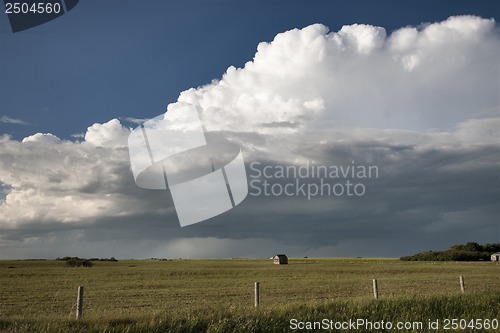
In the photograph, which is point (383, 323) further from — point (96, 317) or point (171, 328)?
point (96, 317)

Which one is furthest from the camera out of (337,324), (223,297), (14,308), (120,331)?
(223,297)

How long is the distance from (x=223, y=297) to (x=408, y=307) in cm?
1693

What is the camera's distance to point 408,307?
14023 mm

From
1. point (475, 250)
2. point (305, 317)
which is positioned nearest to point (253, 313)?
point (305, 317)

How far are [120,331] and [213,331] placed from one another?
2.11 meters

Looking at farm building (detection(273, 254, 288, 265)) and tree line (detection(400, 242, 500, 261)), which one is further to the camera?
tree line (detection(400, 242, 500, 261))

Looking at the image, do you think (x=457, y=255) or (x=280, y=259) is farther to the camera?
(x=457, y=255)

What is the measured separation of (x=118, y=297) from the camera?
99.8ft

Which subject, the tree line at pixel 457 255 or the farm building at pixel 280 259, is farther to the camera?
the tree line at pixel 457 255

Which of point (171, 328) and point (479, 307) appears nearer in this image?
point (171, 328)

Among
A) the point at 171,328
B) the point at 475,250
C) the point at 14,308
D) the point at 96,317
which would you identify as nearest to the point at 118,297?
the point at 14,308

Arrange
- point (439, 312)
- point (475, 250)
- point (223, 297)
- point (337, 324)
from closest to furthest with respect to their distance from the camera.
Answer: point (337, 324) → point (439, 312) → point (223, 297) → point (475, 250)

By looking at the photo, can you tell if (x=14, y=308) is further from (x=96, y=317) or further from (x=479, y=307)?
(x=479, y=307)

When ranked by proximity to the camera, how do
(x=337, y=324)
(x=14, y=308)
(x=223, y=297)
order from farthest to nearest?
(x=223, y=297), (x=14, y=308), (x=337, y=324)
